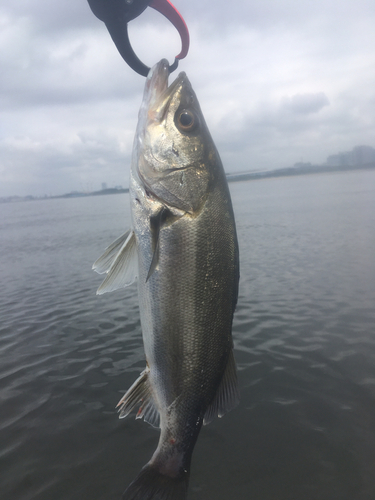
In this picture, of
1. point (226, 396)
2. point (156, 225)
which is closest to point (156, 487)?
point (226, 396)

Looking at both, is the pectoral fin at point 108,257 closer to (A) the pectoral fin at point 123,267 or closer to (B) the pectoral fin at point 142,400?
(A) the pectoral fin at point 123,267

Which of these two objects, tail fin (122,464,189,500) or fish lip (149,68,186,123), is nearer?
tail fin (122,464,189,500)

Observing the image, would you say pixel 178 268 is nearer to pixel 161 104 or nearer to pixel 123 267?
pixel 123 267

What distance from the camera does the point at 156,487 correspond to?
2529 mm

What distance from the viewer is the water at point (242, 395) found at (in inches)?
194

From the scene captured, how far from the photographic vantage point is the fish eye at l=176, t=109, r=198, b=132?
104 inches

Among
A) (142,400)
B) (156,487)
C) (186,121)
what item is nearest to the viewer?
(156,487)

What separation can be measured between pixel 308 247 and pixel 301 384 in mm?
14753

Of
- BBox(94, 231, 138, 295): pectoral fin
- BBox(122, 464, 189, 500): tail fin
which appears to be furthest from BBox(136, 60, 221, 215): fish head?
BBox(122, 464, 189, 500): tail fin

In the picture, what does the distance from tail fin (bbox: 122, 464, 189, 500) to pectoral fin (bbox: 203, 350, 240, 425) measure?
0.48m

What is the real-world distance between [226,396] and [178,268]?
1179 mm

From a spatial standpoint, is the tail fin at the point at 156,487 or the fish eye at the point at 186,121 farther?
the fish eye at the point at 186,121

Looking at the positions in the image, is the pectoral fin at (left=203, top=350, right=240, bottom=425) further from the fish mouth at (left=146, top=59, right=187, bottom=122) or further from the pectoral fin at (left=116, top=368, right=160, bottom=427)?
the fish mouth at (left=146, top=59, right=187, bottom=122)

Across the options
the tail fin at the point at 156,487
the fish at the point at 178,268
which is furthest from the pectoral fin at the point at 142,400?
the tail fin at the point at 156,487
